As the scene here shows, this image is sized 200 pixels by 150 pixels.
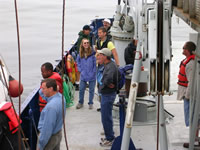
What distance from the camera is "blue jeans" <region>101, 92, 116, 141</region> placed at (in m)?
8.03

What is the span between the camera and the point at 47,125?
6406 millimetres

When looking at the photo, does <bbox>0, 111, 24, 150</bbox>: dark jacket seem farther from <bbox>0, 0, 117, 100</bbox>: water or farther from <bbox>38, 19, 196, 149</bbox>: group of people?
<bbox>0, 0, 117, 100</bbox>: water

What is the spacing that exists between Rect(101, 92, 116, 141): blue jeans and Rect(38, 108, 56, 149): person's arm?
5.75 feet

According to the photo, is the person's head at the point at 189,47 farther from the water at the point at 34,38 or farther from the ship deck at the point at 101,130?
the water at the point at 34,38

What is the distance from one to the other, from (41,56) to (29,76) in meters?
3.95

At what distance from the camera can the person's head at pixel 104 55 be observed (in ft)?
25.9

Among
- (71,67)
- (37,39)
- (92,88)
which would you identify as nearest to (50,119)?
(92,88)

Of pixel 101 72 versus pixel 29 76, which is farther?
pixel 29 76

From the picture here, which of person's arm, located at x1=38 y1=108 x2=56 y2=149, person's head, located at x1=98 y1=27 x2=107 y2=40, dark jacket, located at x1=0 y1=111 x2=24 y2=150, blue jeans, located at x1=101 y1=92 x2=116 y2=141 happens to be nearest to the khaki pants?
person's arm, located at x1=38 y1=108 x2=56 y2=149

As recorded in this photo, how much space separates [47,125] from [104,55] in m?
2.04

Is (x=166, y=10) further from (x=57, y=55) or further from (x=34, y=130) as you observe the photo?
(x=57, y=55)

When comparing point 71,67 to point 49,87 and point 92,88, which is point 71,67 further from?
point 49,87

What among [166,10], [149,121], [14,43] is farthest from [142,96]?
[14,43]

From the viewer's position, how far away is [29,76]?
18.7 meters
